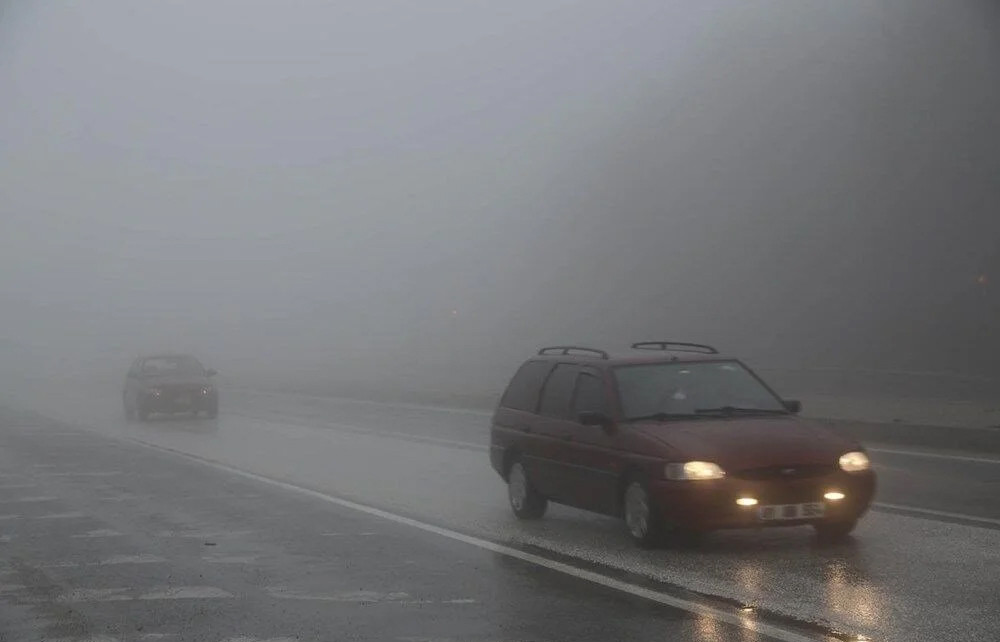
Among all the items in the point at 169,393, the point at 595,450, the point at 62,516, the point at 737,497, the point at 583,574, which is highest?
the point at 169,393

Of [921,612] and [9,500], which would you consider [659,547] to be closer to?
[921,612]

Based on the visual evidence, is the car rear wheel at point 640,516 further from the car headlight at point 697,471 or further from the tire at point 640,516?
the car headlight at point 697,471

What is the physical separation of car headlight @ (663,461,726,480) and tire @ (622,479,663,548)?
1.16ft

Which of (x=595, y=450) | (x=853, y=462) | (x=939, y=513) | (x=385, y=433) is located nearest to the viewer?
(x=853, y=462)

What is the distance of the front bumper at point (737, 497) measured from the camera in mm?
10148

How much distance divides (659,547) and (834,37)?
214 feet

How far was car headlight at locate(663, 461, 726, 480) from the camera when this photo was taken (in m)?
10.2

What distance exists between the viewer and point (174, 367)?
3694 centimetres

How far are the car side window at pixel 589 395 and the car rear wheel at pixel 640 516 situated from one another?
3.03 feet

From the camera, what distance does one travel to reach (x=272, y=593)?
30.3 feet

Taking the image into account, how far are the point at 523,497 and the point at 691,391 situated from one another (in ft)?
6.98

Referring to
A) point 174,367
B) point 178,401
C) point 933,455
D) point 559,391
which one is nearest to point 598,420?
point 559,391

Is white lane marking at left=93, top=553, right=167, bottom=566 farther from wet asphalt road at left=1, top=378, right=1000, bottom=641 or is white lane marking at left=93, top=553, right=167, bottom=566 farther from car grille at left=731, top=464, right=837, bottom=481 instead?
car grille at left=731, top=464, right=837, bottom=481

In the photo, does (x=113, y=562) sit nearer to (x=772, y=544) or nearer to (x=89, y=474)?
(x=772, y=544)
